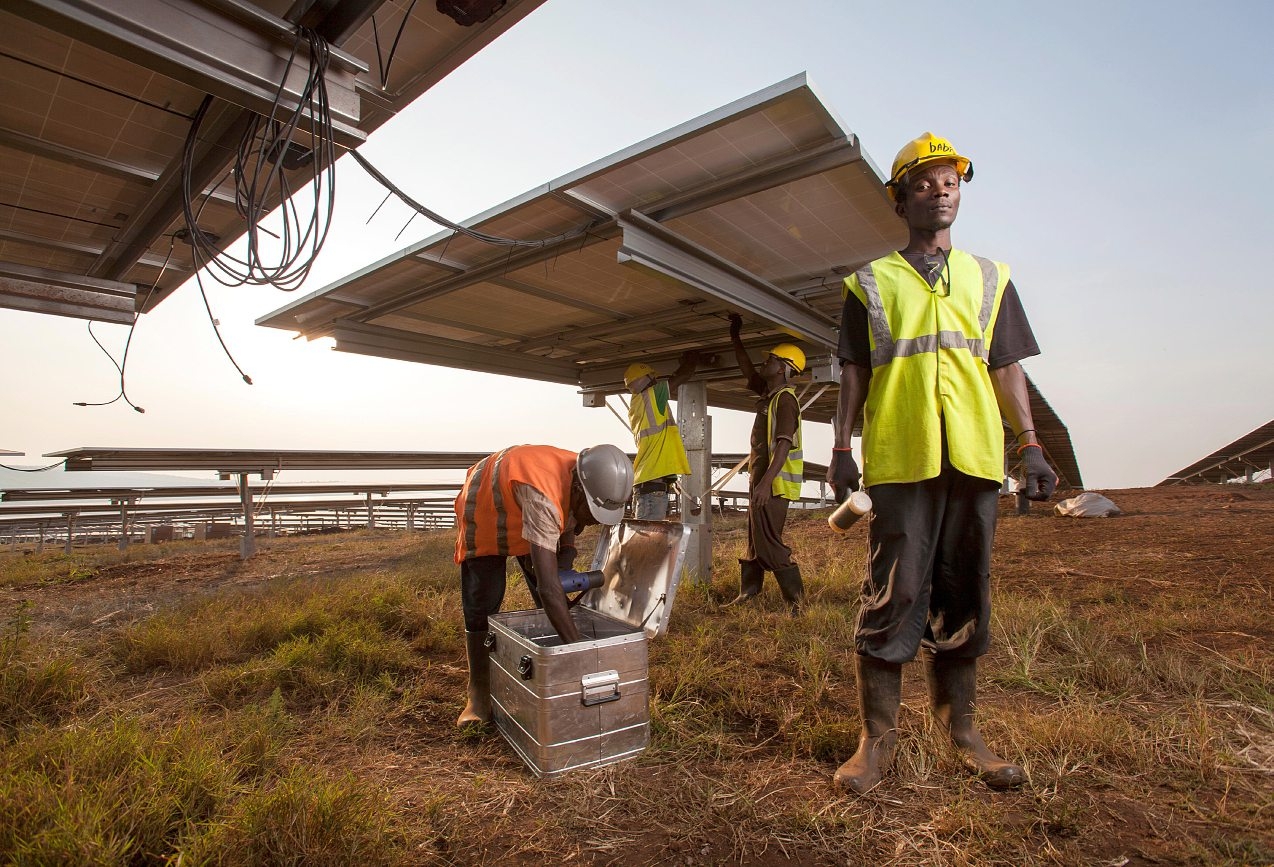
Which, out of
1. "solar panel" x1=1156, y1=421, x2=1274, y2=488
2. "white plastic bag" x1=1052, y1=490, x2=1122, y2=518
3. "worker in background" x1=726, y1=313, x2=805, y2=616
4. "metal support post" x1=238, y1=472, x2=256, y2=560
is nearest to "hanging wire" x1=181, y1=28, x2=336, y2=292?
"worker in background" x1=726, y1=313, x2=805, y2=616

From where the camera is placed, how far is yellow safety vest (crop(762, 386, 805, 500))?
17.6 feet

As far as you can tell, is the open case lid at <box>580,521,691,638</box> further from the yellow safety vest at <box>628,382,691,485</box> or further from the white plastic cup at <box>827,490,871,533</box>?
the yellow safety vest at <box>628,382,691,485</box>

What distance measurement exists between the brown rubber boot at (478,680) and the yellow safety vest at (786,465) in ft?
9.22

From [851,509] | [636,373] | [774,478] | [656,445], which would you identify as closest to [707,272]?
[774,478]

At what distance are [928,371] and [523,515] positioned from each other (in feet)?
5.97

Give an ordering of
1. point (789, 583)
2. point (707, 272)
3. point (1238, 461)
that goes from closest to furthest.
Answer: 1. point (707, 272)
2. point (789, 583)
3. point (1238, 461)

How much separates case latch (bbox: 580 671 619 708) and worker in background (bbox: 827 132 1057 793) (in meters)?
0.96

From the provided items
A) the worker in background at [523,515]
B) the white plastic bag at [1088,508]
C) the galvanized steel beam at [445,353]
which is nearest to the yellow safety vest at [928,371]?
the worker in background at [523,515]

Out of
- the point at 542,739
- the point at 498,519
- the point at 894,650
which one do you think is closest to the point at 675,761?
the point at 542,739

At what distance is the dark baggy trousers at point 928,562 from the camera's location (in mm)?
2320

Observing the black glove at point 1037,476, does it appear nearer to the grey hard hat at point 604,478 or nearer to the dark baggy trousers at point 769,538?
the grey hard hat at point 604,478

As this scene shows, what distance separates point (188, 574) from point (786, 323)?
8818 mm

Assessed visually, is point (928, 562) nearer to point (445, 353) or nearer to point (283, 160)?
point (283, 160)

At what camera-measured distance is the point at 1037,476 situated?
2.32m
